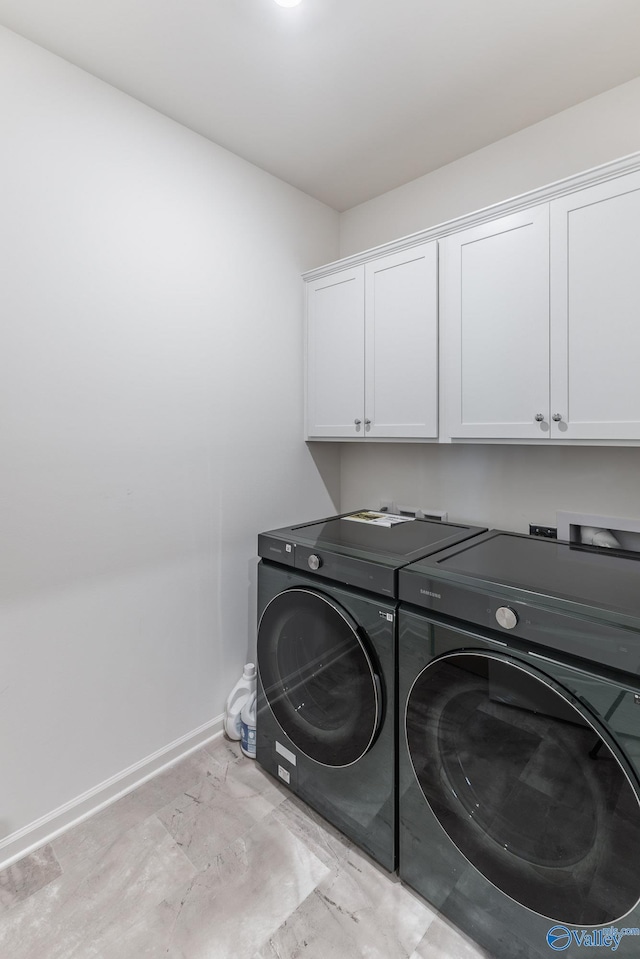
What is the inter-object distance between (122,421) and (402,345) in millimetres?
1164

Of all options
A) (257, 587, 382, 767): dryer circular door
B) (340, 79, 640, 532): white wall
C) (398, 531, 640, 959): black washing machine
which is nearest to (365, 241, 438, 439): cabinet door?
(340, 79, 640, 532): white wall

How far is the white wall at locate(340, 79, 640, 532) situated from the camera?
1630mm

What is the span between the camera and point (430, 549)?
157 centimetres

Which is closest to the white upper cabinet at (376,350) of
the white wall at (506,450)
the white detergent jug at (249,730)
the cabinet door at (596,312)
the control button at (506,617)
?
the white wall at (506,450)

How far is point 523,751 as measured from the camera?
1088 millimetres

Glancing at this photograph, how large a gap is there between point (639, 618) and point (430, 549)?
665mm

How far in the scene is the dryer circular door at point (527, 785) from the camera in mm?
965

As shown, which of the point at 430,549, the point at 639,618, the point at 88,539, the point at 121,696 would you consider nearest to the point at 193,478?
the point at 88,539

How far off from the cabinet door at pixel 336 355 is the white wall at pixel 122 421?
0.47ft

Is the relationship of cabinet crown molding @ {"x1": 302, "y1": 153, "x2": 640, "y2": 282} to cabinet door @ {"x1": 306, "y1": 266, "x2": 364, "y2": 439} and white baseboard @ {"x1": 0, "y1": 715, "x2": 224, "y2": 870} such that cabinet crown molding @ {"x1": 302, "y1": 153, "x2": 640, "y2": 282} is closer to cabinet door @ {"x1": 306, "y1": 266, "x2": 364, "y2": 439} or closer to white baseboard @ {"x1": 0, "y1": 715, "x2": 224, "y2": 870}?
cabinet door @ {"x1": 306, "y1": 266, "x2": 364, "y2": 439}

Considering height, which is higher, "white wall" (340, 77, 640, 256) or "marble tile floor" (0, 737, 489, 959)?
"white wall" (340, 77, 640, 256)

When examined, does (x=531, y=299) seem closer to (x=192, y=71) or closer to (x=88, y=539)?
(x=192, y=71)

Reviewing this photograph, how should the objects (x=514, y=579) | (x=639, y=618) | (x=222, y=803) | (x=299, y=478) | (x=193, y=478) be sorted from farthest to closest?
(x=299, y=478) → (x=193, y=478) → (x=222, y=803) → (x=514, y=579) → (x=639, y=618)

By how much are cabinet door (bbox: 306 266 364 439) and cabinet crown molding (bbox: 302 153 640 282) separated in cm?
12
